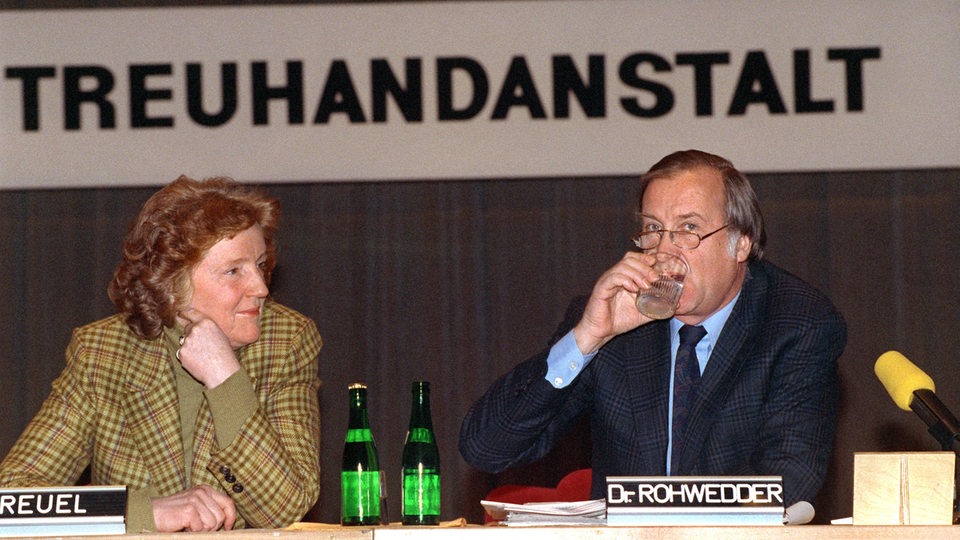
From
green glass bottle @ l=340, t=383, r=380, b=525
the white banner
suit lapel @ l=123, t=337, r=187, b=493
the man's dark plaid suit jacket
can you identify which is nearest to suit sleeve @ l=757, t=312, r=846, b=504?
the man's dark plaid suit jacket

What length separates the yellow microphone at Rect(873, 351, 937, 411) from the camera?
1785 millimetres

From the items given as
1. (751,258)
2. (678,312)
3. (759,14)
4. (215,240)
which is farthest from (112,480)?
(759,14)

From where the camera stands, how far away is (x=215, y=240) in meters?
2.63

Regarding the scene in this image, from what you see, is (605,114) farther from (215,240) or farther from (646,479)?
(646,479)

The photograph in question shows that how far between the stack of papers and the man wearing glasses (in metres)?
0.66

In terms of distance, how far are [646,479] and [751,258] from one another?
1.13m

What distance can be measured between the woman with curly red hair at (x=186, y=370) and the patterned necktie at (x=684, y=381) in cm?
72

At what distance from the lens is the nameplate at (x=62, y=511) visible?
5.56 feet

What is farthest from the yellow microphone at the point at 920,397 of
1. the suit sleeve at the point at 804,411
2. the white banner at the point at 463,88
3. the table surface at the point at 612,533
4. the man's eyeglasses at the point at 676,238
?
the white banner at the point at 463,88

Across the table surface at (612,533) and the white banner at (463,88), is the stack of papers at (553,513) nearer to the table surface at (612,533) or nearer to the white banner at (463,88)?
the table surface at (612,533)

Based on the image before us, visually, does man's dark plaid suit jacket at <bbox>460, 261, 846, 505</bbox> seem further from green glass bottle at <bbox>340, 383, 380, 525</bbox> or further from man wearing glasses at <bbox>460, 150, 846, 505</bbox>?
green glass bottle at <bbox>340, 383, 380, 525</bbox>

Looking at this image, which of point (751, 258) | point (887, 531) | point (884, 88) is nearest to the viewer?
point (887, 531)

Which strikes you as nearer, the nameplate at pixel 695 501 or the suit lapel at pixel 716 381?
the nameplate at pixel 695 501

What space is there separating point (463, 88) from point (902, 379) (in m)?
3.00
